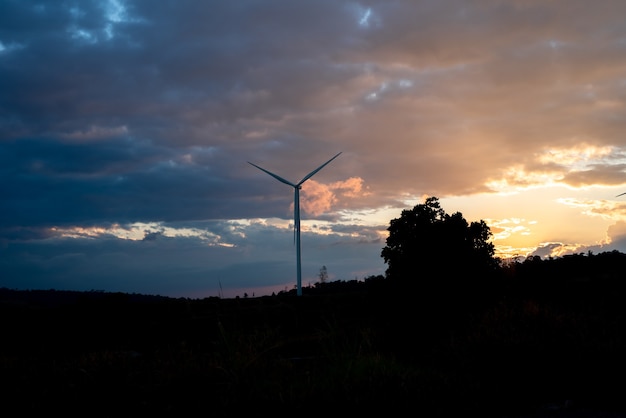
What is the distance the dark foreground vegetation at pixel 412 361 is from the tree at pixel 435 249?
0.04 metres

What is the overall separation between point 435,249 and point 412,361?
15.1ft

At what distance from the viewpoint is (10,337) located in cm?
3012

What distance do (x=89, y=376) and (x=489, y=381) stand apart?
9386mm

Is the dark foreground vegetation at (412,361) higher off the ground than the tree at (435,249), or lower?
lower

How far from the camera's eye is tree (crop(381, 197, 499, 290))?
20609mm

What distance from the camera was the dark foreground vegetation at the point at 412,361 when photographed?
39.2 feet

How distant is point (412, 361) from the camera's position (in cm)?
1780

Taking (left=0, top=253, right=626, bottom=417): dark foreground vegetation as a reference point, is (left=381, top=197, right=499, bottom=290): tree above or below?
above

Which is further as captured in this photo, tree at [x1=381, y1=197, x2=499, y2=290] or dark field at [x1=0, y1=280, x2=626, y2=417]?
tree at [x1=381, y1=197, x2=499, y2=290]

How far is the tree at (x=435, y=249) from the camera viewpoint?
2061cm

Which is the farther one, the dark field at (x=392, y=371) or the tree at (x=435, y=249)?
the tree at (x=435, y=249)

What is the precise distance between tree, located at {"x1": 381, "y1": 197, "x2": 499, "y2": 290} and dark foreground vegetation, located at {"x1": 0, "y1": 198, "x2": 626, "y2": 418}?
0.04 meters

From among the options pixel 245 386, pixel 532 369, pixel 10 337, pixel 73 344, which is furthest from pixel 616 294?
pixel 10 337

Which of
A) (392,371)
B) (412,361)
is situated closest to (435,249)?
(412,361)
